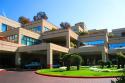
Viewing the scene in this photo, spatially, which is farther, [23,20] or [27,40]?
[23,20]

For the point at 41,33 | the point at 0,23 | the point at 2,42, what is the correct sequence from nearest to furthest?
the point at 2,42, the point at 0,23, the point at 41,33

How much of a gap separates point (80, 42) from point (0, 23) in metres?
20.6

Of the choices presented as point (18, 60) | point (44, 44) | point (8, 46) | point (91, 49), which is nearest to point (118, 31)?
point (91, 49)

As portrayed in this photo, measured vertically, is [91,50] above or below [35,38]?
below

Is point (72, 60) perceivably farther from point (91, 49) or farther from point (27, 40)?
point (27, 40)

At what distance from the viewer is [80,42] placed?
2051 inches

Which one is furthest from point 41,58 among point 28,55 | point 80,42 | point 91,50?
point 91,50

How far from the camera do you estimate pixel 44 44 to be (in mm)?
37000

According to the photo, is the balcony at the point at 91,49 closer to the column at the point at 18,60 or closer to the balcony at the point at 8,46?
the column at the point at 18,60

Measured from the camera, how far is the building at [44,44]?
3819 centimetres

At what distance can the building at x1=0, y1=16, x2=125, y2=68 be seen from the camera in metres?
38.2

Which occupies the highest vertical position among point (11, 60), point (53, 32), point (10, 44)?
point (53, 32)

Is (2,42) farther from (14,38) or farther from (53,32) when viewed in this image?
(53,32)

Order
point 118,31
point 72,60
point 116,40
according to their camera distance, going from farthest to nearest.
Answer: point 118,31 < point 116,40 < point 72,60
